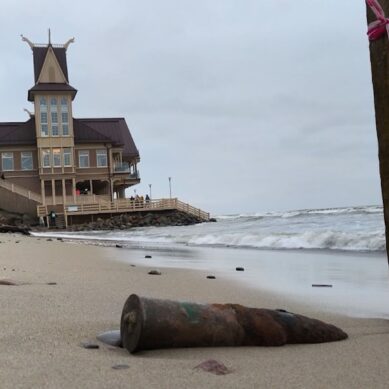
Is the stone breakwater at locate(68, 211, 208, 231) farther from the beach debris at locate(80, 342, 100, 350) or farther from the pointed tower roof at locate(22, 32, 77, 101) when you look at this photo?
the beach debris at locate(80, 342, 100, 350)

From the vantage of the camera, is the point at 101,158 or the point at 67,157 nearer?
the point at 67,157

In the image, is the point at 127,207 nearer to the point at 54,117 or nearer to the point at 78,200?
the point at 78,200

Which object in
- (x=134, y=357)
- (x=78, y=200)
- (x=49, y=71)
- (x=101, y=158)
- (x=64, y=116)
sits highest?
(x=49, y=71)

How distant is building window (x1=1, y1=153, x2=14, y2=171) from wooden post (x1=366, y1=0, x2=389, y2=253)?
162ft

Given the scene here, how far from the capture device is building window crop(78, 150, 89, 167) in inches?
2009

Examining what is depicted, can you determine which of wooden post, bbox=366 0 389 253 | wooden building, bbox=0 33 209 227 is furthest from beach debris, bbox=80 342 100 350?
wooden building, bbox=0 33 209 227

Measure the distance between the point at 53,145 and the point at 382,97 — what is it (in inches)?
1901

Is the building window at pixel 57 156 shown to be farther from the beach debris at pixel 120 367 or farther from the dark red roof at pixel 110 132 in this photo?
the beach debris at pixel 120 367

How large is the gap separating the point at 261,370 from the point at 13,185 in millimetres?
45992

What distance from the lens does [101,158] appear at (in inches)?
2024

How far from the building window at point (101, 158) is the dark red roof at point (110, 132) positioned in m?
1.14

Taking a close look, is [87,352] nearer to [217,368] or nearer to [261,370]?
[217,368]

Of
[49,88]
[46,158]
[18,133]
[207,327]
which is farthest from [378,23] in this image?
[18,133]

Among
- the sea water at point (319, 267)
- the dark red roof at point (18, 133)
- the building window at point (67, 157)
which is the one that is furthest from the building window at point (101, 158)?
the sea water at point (319, 267)
